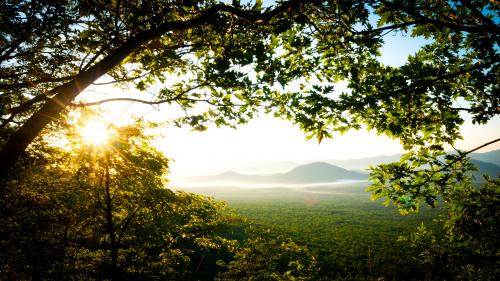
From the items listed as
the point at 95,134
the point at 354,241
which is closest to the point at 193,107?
the point at 95,134

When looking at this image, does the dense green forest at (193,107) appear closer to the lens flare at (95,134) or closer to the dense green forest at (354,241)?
the lens flare at (95,134)

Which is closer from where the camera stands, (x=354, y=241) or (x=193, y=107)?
(x=193, y=107)

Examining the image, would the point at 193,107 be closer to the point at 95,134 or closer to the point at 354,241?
the point at 95,134

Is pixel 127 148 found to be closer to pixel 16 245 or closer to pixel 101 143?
pixel 101 143

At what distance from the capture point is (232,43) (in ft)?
20.1

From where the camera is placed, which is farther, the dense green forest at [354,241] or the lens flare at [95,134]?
the dense green forest at [354,241]

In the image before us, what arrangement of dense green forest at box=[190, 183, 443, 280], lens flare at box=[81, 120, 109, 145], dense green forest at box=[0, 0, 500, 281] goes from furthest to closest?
dense green forest at box=[190, 183, 443, 280], lens flare at box=[81, 120, 109, 145], dense green forest at box=[0, 0, 500, 281]

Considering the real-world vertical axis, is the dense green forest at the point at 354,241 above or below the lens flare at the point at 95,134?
below

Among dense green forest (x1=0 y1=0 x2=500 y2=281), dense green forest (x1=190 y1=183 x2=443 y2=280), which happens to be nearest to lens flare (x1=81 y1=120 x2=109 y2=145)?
dense green forest (x1=0 y1=0 x2=500 y2=281)

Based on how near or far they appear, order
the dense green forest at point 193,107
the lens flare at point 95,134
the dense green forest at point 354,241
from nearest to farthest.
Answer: the dense green forest at point 193,107 → the lens flare at point 95,134 → the dense green forest at point 354,241

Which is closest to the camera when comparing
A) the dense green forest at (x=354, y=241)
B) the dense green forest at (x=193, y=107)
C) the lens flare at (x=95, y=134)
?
the dense green forest at (x=193, y=107)

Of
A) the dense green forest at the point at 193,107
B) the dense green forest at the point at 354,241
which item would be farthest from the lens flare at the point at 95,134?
the dense green forest at the point at 354,241

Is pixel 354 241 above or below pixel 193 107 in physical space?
below

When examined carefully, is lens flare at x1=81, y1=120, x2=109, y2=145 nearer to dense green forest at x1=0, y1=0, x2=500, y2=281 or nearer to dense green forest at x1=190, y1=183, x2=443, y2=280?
dense green forest at x1=0, y1=0, x2=500, y2=281
